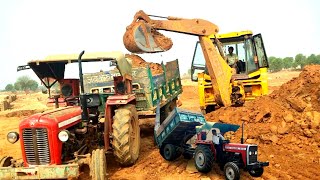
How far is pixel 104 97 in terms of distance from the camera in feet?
25.7

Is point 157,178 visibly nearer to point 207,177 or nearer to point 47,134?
point 207,177

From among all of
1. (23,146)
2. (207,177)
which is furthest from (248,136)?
(23,146)

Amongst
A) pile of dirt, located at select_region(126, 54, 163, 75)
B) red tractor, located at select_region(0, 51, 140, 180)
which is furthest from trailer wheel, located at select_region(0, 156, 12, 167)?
pile of dirt, located at select_region(126, 54, 163, 75)

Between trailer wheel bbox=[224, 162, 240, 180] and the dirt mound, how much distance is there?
1.21m

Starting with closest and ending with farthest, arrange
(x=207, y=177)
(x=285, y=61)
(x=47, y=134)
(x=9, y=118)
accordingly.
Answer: (x=47, y=134) → (x=207, y=177) → (x=9, y=118) → (x=285, y=61)

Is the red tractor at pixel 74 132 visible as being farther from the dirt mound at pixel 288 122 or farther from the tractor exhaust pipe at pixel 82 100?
the dirt mound at pixel 288 122

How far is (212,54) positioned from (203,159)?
406 centimetres

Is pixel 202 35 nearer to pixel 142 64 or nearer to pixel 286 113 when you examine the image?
pixel 286 113

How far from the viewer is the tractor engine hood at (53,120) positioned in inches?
218

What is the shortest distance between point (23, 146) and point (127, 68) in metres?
2.75


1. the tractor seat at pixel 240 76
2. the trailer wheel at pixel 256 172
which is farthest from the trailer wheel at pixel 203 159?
the tractor seat at pixel 240 76

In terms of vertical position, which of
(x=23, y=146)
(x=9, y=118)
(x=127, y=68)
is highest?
(x=127, y=68)

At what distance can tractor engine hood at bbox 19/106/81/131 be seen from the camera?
18.2 ft

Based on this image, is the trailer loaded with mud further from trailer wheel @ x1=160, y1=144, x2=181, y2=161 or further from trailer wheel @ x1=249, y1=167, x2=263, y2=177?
trailer wheel @ x1=249, y1=167, x2=263, y2=177
